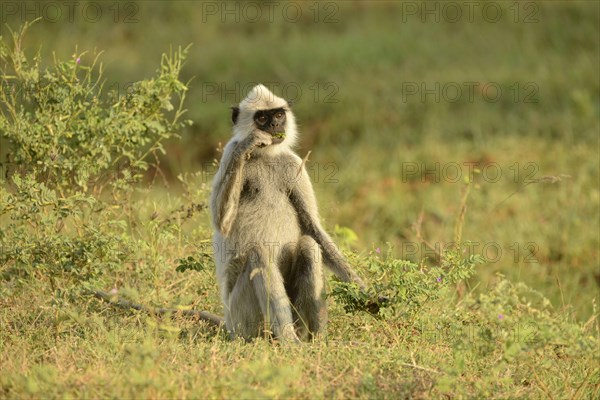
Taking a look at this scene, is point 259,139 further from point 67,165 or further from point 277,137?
point 67,165

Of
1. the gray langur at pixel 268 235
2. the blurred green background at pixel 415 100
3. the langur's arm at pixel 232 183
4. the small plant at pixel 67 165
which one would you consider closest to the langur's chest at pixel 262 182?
the gray langur at pixel 268 235

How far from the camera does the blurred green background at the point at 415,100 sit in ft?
27.6

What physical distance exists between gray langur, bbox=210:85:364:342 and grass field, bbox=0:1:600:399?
0.21m

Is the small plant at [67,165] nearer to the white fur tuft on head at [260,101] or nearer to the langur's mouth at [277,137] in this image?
the white fur tuft on head at [260,101]

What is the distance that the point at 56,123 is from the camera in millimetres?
5547

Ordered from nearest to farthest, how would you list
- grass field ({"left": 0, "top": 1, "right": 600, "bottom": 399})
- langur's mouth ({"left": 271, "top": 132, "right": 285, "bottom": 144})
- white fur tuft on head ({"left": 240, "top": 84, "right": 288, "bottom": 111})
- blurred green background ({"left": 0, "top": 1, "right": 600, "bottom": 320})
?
grass field ({"left": 0, "top": 1, "right": 600, "bottom": 399}) < langur's mouth ({"left": 271, "top": 132, "right": 285, "bottom": 144}) < white fur tuft on head ({"left": 240, "top": 84, "right": 288, "bottom": 111}) < blurred green background ({"left": 0, "top": 1, "right": 600, "bottom": 320})

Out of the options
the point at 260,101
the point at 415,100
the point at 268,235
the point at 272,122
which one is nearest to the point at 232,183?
the point at 268,235

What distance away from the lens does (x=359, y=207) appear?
920 cm

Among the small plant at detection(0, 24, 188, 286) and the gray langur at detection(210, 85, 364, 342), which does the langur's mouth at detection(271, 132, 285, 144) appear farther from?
the small plant at detection(0, 24, 188, 286)

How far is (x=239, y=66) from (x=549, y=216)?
17.2 ft

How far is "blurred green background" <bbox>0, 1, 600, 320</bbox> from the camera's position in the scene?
841cm

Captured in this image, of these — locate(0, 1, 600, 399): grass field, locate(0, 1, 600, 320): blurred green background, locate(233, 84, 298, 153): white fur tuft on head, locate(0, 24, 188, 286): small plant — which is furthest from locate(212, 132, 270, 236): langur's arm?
locate(0, 1, 600, 320): blurred green background

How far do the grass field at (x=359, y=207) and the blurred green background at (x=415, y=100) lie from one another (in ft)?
0.10

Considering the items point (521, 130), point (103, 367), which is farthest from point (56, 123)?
point (521, 130)
